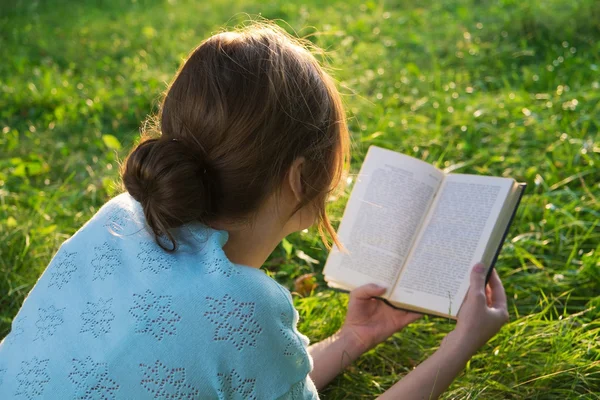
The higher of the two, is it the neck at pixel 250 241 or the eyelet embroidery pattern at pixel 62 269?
the neck at pixel 250 241

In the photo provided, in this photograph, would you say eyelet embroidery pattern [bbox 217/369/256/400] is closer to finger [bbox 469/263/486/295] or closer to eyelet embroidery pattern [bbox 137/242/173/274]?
eyelet embroidery pattern [bbox 137/242/173/274]

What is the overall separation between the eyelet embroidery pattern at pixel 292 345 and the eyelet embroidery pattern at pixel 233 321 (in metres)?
0.07

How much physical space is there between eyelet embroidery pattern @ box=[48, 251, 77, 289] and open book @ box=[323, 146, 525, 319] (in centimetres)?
79

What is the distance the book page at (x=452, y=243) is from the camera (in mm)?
1988

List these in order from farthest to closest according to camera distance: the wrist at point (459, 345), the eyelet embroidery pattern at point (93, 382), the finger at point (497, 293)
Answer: the finger at point (497, 293), the wrist at point (459, 345), the eyelet embroidery pattern at point (93, 382)

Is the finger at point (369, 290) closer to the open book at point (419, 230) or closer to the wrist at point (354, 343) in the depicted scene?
the open book at point (419, 230)

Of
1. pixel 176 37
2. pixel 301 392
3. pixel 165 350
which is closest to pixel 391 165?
pixel 301 392

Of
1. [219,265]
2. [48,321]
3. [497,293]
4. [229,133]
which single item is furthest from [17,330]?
[497,293]

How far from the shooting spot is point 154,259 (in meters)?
1.45

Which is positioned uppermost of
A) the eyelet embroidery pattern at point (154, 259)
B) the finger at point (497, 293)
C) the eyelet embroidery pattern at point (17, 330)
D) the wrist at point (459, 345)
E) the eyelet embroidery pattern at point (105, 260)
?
the eyelet embroidery pattern at point (154, 259)

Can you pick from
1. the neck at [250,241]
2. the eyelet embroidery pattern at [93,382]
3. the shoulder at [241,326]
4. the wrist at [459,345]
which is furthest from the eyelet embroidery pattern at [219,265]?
the wrist at [459,345]

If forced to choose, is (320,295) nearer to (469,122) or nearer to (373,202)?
(373,202)

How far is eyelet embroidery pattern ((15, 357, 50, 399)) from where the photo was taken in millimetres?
1441

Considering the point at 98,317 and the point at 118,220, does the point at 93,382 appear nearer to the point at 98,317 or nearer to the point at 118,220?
the point at 98,317
